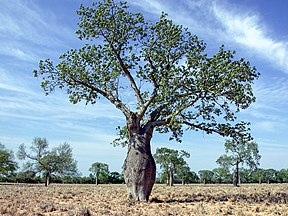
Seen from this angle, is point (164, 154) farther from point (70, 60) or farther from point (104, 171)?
point (70, 60)

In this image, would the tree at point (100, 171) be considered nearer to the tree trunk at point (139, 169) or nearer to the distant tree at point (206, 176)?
the distant tree at point (206, 176)

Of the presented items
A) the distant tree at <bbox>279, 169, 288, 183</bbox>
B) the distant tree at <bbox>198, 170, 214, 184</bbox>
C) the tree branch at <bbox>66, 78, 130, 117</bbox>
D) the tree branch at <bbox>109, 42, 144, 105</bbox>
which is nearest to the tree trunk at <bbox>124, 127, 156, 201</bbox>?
the tree branch at <bbox>66, 78, 130, 117</bbox>

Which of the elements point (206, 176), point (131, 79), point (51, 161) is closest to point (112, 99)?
point (131, 79)

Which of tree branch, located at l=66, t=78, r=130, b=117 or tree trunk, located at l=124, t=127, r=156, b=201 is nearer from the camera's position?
tree trunk, located at l=124, t=127, r=156, b=201

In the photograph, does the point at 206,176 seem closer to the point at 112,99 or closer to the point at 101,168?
the point at 101,168

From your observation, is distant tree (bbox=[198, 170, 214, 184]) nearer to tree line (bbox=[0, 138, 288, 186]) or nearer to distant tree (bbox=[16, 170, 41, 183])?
tree line (bbox=[0, 138, 288, 186])

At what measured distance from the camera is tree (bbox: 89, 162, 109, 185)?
223ft

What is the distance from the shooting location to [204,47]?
1656cm

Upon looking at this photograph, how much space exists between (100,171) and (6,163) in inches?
791

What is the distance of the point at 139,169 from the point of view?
14.8 metres

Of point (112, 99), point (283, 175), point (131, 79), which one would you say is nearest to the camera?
point (112, 99)

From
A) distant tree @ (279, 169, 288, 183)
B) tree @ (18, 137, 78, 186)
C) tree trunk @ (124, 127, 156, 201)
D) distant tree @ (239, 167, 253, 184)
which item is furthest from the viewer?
distant tree @ (279, 169, 288, 183)

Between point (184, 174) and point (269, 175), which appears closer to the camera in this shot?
point (184, 174)

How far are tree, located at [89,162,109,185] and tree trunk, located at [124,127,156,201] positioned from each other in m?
53.8
